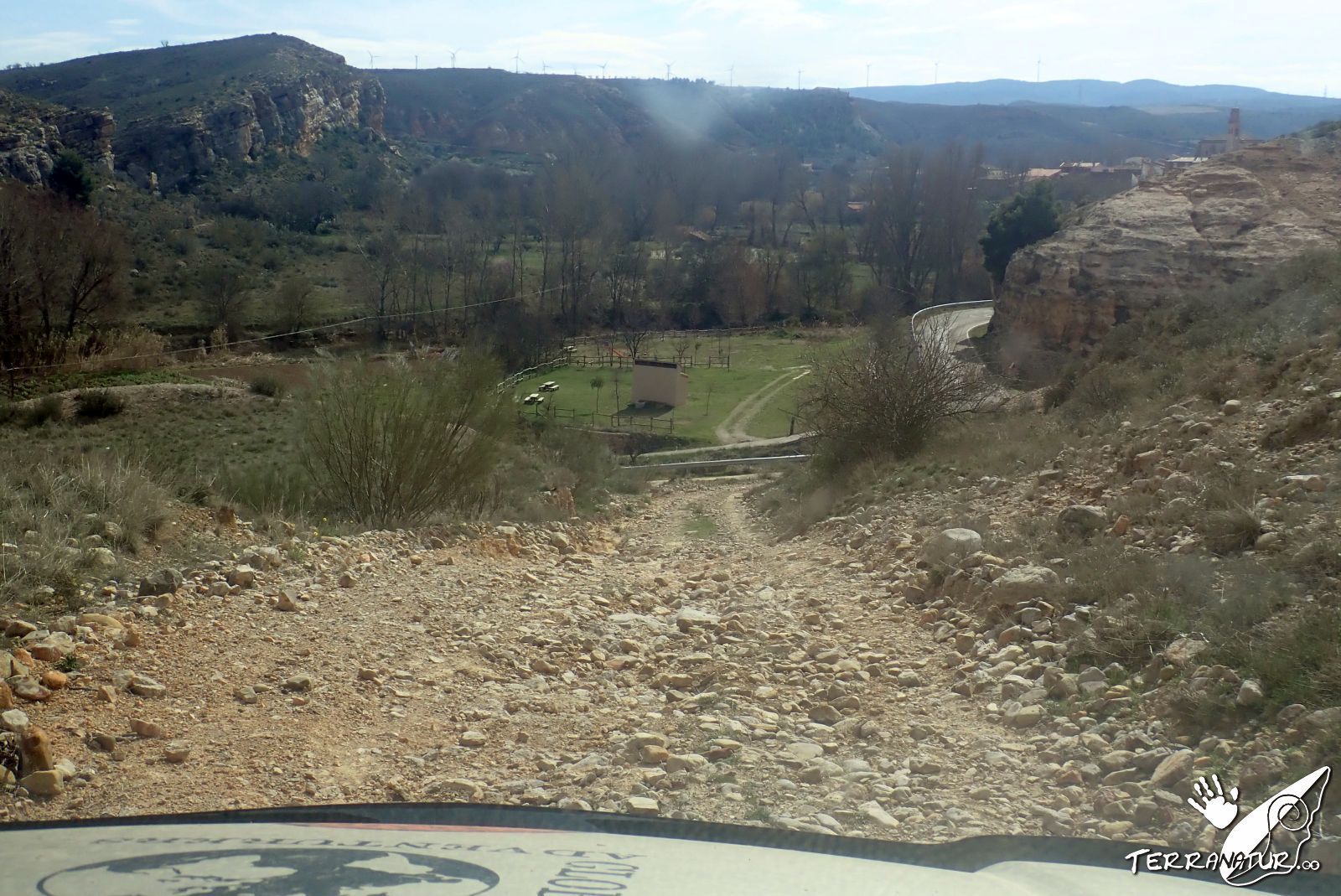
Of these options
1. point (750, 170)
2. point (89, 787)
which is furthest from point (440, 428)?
point (750, 170)

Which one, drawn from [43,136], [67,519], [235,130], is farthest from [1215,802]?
[235,130]

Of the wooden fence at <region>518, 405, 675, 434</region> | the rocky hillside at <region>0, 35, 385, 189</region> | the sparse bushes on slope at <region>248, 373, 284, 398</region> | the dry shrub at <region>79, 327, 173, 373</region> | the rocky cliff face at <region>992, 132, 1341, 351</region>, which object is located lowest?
the wooden fence at <region>518, 405, 675, 434</region>

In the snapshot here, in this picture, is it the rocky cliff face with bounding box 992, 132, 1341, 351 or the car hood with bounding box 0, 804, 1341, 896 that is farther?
the rocky cliff face with bounding box 992, 132, 1341, 351

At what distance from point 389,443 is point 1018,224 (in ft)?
132

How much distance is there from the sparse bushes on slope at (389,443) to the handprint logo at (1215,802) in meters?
10.00

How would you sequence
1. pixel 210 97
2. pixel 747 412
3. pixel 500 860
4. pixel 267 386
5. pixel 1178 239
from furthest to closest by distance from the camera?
pixel 210 97, pixel 747 412, pixel 267 386, pixel 1178 239, pixel 500 860

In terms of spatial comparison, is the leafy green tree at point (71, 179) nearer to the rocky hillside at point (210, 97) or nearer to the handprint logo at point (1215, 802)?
the rocky hillside at point (210, 97)

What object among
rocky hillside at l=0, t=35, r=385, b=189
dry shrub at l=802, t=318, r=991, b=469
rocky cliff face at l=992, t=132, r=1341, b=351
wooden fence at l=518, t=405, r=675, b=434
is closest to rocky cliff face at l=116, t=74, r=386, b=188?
rocky hillside at l=0, t=35, r=385, b=189

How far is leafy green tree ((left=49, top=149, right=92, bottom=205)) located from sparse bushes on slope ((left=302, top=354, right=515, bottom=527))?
4315 cm

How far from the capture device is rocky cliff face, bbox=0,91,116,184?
4881 cm

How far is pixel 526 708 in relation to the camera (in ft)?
18.6

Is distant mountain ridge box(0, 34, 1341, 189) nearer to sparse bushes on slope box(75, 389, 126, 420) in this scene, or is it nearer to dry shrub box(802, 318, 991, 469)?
sparse bushes on slope box(75, 389, 126, 420)

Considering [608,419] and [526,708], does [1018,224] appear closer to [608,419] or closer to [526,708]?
[608,419]

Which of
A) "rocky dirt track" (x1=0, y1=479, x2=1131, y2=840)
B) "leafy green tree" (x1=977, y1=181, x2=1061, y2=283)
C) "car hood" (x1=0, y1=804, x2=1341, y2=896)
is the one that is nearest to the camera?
"car hood" (x1=0, y1=804, x2=1341, y2=896)
